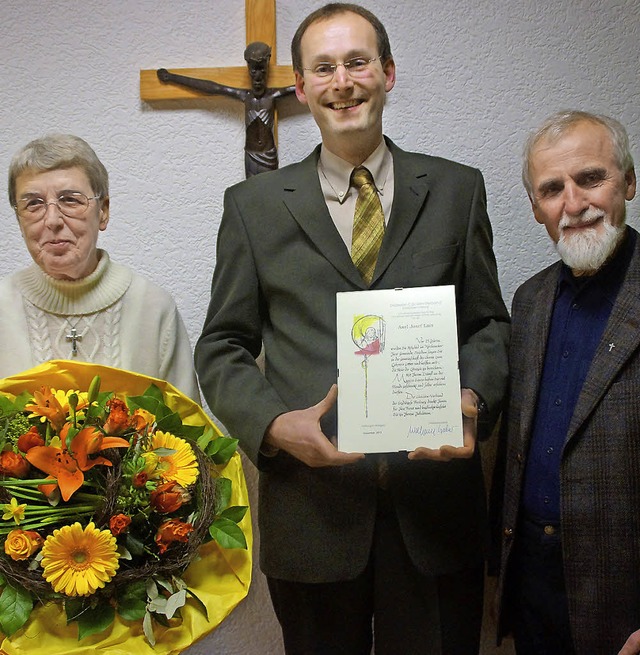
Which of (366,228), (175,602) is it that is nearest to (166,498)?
(175,602)

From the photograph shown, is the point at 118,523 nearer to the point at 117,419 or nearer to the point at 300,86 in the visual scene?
the point at 117,419

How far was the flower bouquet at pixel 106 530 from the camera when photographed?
114 cm

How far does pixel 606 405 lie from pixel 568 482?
0.47 feet

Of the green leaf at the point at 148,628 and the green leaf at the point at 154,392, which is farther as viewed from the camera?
the green leaf at the point at 154,392

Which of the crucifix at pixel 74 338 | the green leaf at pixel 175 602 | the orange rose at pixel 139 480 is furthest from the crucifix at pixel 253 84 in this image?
the green leaf at pixel 175 602

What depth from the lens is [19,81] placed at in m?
1.98

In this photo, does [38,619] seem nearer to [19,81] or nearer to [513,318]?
[513,318]

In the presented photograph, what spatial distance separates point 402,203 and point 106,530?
0.76 metres

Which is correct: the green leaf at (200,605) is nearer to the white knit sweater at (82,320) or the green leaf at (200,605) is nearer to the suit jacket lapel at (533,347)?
the white knit sweater at (82,320)

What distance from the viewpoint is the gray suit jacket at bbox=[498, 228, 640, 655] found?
1.29 m

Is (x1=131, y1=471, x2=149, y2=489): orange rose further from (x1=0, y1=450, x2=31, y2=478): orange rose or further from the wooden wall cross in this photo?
the wooden wall cross

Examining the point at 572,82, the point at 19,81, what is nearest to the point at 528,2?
the point at 572,82

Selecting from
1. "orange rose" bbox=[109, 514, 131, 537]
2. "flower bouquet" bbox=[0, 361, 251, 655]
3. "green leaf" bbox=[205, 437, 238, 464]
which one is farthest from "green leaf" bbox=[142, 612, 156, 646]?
"green leaf" bbox=[205, 437, 238, 464]

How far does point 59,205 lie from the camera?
4.86ft
